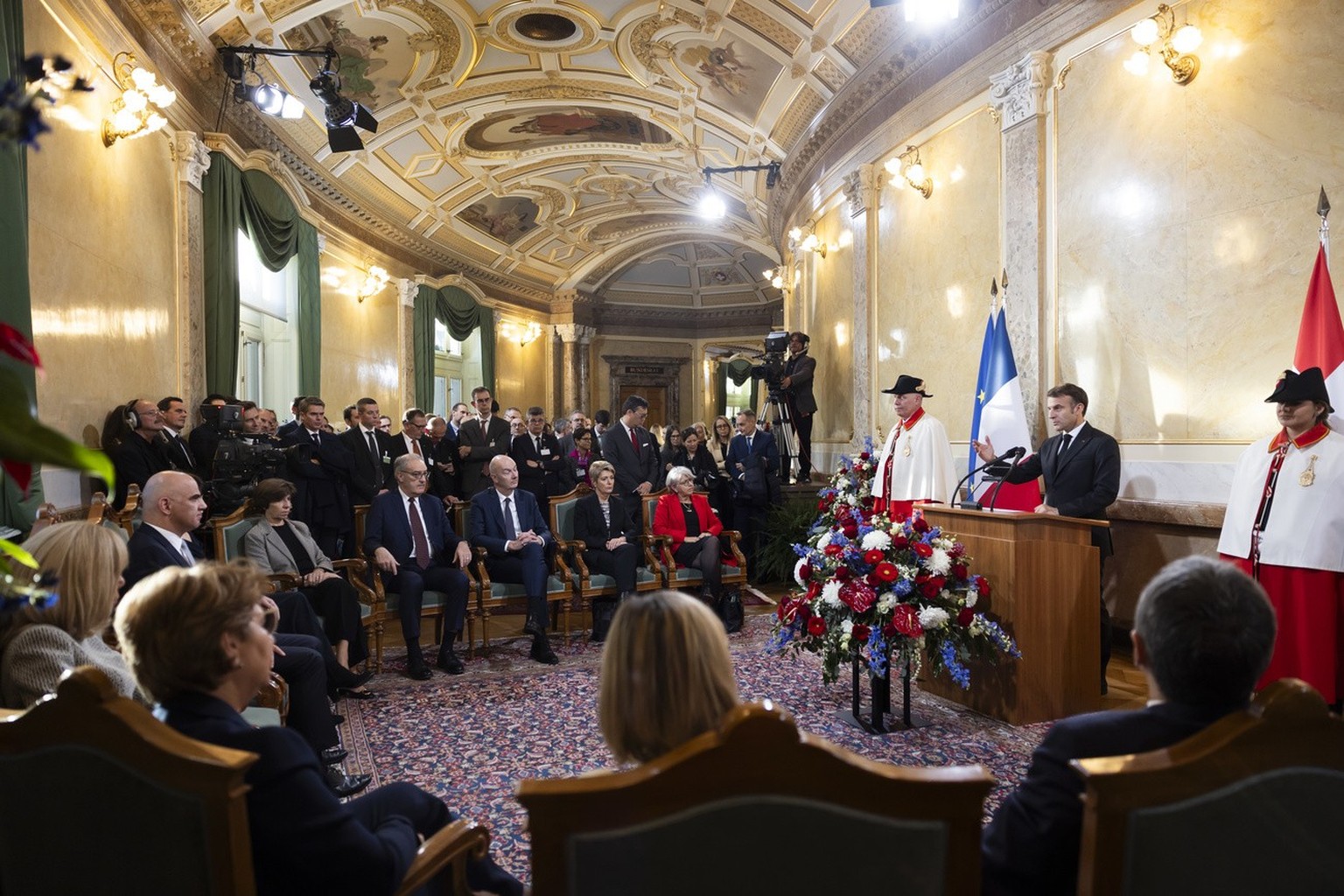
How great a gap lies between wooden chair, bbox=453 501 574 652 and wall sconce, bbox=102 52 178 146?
3.06 metres

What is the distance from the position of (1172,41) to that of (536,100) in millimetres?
7559

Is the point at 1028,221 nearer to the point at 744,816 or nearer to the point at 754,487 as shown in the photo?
the point at 754,487

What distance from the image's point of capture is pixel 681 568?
5.77 m

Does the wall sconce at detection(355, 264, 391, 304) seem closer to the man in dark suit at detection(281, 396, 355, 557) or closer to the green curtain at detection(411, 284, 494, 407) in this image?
the green curtain at detection(411, 284, 494, 407)

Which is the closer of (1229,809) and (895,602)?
(1229,809)

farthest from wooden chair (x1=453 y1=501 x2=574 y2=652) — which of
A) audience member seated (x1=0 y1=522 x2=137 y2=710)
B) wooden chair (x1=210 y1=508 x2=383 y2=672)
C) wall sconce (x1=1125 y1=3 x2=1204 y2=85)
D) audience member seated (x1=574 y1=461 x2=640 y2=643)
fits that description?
wall sconce (x1=1125 y1=3 x2=1204 y2=85)

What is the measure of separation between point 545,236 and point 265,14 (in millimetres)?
8745

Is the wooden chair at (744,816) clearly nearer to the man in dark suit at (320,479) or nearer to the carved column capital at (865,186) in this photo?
the man in dark suit at (320,479)

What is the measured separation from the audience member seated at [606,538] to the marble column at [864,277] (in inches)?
120

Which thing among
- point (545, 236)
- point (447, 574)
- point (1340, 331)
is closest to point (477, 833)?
point (447, 574)

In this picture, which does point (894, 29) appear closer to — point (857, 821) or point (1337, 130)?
point (1337, 130)

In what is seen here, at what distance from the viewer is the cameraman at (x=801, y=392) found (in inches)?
328

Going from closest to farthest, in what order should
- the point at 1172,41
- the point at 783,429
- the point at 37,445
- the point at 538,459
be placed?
the point at 37,445 → the point at 1172,41 → the point at 538,459 → the point at 783,429

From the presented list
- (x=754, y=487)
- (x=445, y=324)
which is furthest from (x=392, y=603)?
(x=445, y=324)
